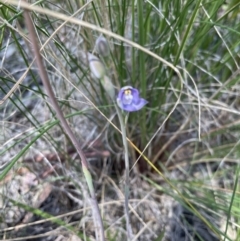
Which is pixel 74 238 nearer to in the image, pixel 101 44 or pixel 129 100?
pixel 129 100

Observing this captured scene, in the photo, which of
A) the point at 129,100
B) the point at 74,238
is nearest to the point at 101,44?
the point at 129,100

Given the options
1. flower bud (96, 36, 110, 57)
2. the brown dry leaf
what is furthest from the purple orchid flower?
the brown dry leaf

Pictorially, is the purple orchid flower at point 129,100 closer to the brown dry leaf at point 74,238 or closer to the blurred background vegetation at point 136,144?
the blurred background vegetation at point 136,144

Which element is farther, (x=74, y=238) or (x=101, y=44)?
(x=74, y=238)

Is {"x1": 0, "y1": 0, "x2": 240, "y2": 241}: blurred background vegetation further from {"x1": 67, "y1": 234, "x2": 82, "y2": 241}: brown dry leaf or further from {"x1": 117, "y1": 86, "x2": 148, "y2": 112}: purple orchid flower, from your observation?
{"x1": 117, "y1": 86, "x2": 148, "y2": 112}: purple orchid flower

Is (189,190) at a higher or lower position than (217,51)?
lower

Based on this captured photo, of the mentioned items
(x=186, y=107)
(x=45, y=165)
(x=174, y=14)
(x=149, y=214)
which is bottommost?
(x=149, y=214)

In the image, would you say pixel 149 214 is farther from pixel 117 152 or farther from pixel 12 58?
pixel 12 58

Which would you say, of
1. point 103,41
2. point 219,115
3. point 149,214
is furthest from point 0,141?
point 219,115
